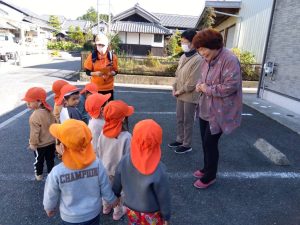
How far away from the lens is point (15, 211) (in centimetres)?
257

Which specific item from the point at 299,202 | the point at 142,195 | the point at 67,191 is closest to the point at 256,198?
the point at 299,202

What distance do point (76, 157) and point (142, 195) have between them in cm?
50

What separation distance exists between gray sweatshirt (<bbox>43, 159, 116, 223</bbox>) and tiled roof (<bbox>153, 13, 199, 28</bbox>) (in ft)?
104

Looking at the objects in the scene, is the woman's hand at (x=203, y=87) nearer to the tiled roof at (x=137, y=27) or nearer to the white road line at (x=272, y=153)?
the white road line at (x=272, y=153)

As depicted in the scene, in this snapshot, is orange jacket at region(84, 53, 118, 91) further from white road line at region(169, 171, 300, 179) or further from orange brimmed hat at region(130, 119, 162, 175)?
orange brimmed hat at region(130, 119, 162, 175)

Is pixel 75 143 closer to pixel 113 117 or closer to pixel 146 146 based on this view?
pixel 146 146

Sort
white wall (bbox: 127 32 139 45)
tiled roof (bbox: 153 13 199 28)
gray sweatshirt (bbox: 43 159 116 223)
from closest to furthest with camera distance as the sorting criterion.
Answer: gray sweatshirt (bbox: 43 159 116 223), white wall (bbox: 127 32 139 45), tiled roof (bbox: 153 13 199 28)

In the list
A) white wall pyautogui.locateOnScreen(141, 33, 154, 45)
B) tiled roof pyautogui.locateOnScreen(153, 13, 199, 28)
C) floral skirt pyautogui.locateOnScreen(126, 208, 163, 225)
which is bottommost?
floral skirt pyautogui.locateOnScreen(126, 208, 163, 225)

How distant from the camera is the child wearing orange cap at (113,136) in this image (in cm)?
220

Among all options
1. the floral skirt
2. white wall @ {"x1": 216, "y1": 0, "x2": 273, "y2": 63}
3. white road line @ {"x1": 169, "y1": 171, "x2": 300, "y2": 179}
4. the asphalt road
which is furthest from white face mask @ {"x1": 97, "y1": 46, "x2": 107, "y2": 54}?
white wall @ {"x1": 216, "y1": 0, "x2": 273, "y2": 63}

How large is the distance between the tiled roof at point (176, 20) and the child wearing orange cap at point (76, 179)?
31.6 m

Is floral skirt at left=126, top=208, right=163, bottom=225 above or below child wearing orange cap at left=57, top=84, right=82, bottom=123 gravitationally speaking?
below

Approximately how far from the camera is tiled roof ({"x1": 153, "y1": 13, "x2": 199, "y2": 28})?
103ft

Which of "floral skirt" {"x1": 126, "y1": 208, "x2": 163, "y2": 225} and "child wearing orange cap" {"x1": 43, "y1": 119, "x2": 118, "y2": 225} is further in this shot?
"floral skirt" {"x1": 126, "y1": 208, "x2": 163, "y2": 225}
